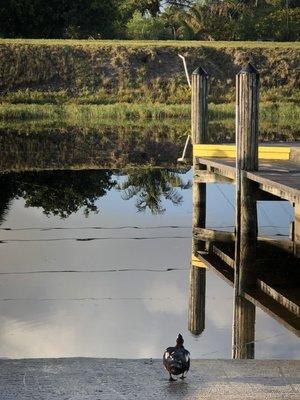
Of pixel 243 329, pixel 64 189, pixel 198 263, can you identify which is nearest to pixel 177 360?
pixel 243 329

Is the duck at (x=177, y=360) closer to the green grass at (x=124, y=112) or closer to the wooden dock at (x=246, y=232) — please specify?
the wooden dock at (x=246, y=232)

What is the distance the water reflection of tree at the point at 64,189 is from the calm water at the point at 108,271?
3cm

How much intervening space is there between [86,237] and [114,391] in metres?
10.1

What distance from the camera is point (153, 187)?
26047 millimetres

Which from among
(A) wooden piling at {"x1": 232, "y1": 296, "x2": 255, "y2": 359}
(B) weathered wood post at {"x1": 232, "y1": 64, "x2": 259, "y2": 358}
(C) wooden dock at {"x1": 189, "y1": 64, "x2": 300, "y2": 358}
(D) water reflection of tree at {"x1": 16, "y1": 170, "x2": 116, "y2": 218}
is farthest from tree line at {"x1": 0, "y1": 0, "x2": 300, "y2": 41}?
(A) wooden piling at {"x1": 232, "y1": 296, "x2": 255, "y2": 359}

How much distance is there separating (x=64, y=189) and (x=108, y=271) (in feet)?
32.1

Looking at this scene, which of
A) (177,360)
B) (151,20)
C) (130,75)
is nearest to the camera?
(177,360)

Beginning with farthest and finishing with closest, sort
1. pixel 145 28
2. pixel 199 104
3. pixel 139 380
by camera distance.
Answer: pixel 145 28 < pixel 199 104 < pixel 139 380

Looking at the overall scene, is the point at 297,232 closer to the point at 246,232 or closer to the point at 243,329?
the point at 246,232

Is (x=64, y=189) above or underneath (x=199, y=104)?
underneath

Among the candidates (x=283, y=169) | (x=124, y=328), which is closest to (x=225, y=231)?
(x=283, y=169)

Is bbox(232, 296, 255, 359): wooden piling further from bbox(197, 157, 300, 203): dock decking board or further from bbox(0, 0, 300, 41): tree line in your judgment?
bbox(0, 0, 300, 41): tree line

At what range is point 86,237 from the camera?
18.6 m

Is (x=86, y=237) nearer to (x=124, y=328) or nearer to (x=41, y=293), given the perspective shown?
(x=41, y=293)
